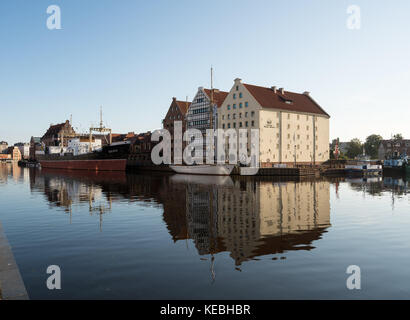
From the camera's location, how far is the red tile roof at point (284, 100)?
2938 inches

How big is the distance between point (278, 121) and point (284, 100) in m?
7.93

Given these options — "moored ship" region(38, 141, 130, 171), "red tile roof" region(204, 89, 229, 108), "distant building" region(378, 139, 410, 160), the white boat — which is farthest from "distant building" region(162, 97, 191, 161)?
"distant building" region(378, 139, 410, 160)

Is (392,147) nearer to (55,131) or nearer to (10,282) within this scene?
(10,282)

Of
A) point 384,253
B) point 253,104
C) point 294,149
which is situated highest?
point 253,104

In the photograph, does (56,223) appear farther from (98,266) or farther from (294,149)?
(294,149)

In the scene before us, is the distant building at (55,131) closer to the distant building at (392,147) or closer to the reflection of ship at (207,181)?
the reflection of ship at (207,181)

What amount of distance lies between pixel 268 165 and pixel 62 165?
70203mm

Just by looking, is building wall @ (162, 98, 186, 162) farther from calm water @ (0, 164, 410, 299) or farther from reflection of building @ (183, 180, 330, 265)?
calm water @ (0, 164, 410, 299)

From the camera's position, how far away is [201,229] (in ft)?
53.3

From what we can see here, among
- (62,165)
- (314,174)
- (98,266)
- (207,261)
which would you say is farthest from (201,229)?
(62,165)

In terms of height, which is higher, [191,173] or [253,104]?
[253,104]

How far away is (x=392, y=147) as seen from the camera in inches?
5472
